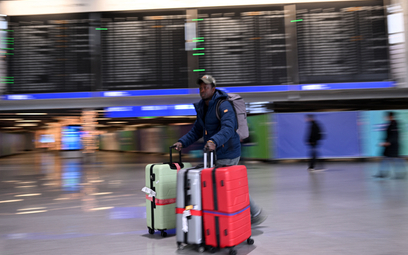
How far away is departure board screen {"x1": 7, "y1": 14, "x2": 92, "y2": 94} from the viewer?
10.0 m

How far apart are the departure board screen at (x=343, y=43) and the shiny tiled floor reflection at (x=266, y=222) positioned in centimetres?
393

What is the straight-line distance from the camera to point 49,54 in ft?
32.9

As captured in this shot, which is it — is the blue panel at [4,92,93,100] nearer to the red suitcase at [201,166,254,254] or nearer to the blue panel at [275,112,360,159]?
the blue panel at [275,112,360,159]

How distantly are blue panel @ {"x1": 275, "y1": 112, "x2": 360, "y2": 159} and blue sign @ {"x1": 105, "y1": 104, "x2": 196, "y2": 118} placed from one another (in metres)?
3.28

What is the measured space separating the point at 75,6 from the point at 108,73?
2.41 metres

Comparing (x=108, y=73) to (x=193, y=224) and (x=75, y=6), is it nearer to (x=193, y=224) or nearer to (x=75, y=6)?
(x=75, y=6)

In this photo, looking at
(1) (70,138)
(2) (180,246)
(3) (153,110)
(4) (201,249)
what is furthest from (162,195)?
(1) (70,138)

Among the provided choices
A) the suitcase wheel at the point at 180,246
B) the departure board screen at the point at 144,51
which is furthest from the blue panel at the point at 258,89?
the suitcase wheel at the point at 180,246

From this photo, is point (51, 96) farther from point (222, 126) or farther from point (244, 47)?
point (222, 126)

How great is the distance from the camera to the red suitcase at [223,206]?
8.91 ft

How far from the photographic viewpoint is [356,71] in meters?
9.87

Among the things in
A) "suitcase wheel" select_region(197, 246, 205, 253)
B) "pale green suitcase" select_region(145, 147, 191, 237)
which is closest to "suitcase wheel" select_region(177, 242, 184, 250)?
"suitcase wheel" select_region(197, 246, 205, 253)

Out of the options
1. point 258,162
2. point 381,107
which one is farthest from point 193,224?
point 381,107

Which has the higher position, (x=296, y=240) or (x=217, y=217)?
(x=217, y=217)
